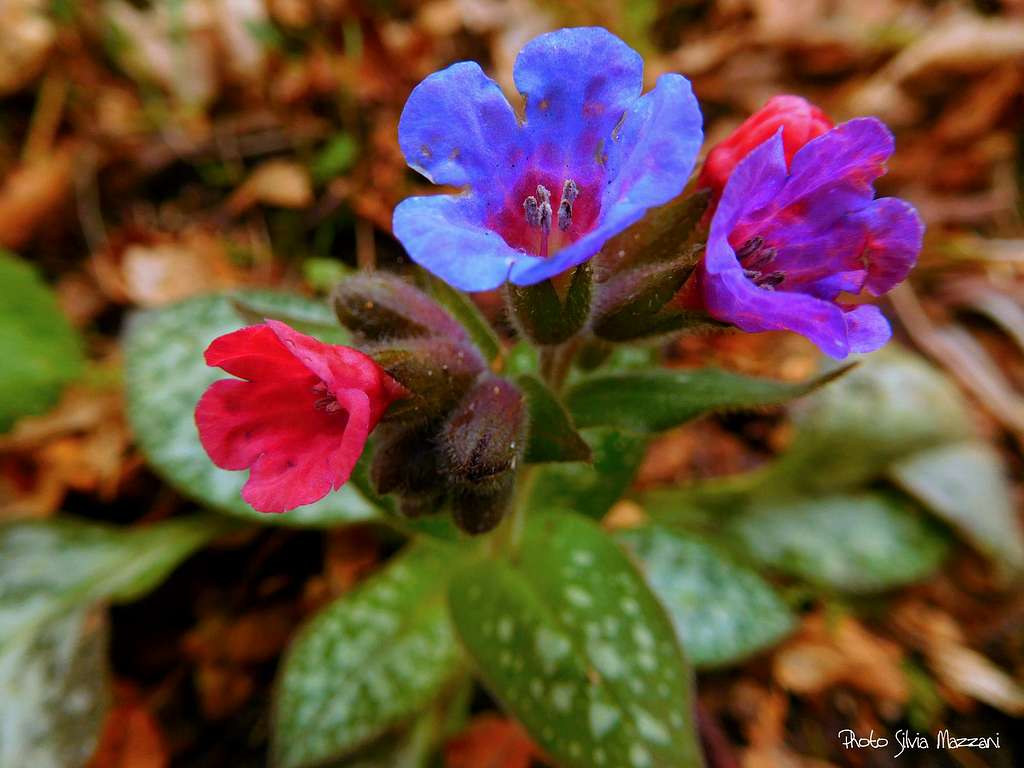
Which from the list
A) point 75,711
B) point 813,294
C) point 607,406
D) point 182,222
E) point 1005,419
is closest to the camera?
point 813,294

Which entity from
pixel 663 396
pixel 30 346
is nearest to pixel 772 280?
pixel 663 396

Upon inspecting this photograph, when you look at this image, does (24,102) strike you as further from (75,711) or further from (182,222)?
(75,711)

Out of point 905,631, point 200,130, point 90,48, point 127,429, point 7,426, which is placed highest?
point 90,48

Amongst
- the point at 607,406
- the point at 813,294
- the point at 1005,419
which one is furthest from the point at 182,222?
the point at 1005,419

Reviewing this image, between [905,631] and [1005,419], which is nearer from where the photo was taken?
[905,631]

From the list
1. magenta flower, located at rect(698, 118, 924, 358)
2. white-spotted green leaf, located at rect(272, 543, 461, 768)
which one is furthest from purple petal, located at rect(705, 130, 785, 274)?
white-spotted green leaf, located at rect(272, 543, 461, 768)

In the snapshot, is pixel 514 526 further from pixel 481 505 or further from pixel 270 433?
pixel 270 433

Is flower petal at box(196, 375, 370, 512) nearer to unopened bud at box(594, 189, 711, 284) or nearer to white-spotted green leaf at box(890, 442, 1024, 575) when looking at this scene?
unopened bud at box(594, 189, 711, 284)
